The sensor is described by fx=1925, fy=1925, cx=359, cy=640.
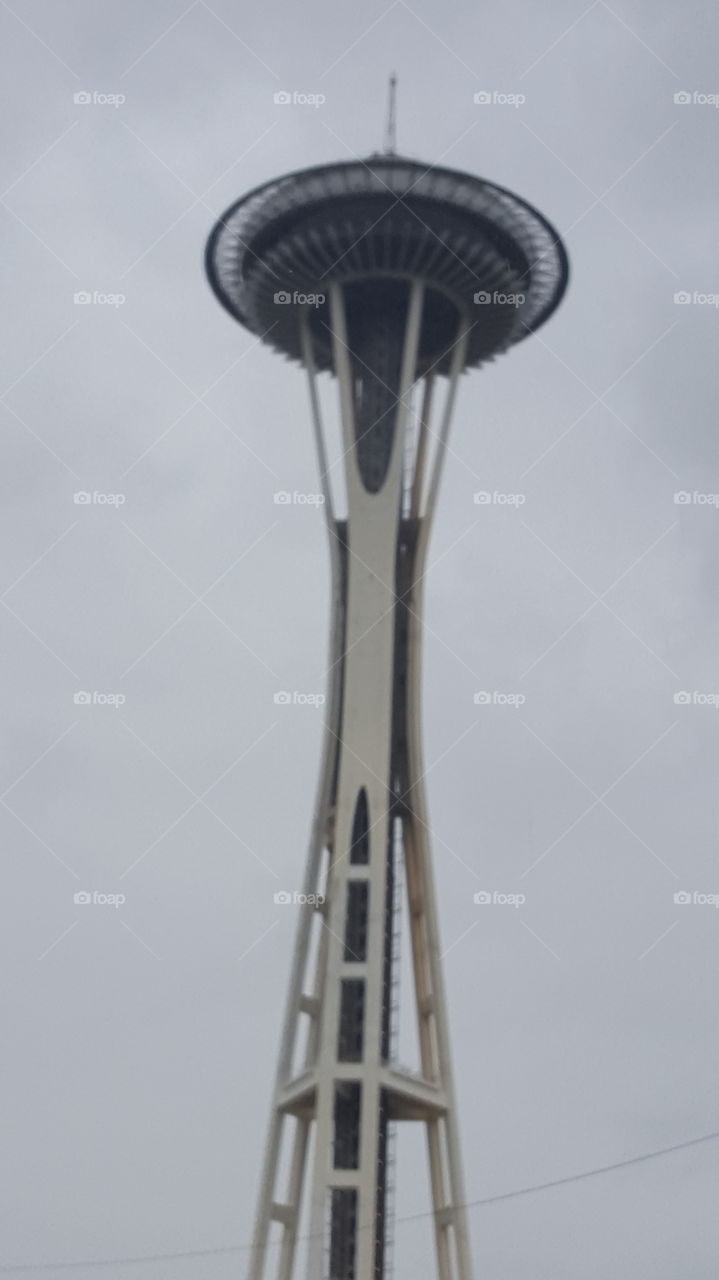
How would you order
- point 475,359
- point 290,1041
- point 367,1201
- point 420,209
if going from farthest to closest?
point 475,359
point 420,209
point 290,1041
point 367,1201

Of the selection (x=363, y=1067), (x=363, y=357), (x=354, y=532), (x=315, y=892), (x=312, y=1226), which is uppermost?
(x=363, y=357)

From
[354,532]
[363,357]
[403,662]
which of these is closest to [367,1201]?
[403,662]

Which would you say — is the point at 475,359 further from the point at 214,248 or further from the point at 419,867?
the point at 419,867

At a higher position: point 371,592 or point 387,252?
point 387,252

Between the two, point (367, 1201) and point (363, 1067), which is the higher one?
point (363, 1067)

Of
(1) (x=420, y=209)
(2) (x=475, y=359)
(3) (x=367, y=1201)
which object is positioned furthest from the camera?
(2) (x=475, y=359)

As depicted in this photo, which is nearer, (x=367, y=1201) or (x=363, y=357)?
(x=367, y=1201)

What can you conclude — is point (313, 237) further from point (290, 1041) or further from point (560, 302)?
point (290, 1041)
